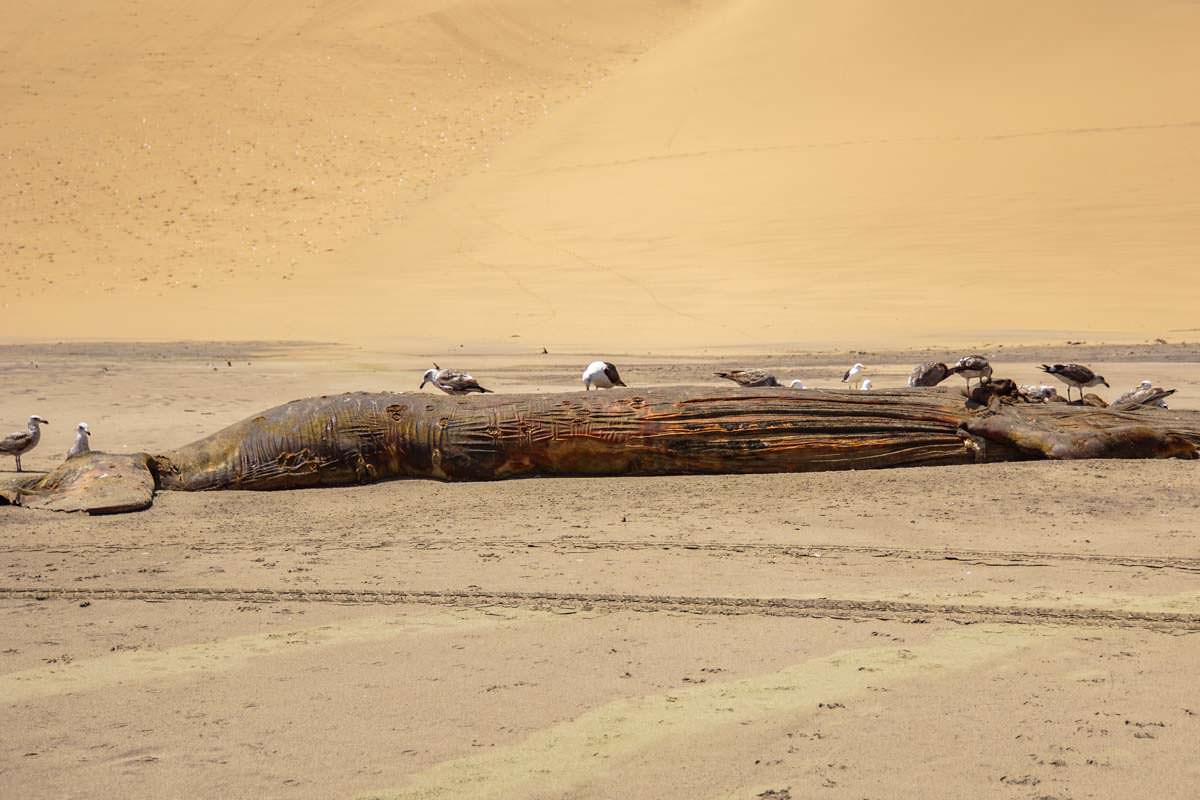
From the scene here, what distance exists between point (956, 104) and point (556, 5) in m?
19.2

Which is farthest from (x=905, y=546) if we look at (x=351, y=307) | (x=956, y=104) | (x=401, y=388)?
(x=956, y=104)

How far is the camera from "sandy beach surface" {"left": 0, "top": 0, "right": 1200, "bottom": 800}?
11.8 ft

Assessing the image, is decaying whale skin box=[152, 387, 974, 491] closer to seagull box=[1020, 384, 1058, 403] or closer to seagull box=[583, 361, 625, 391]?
seagull box=[1020, 384, 1058, 403]

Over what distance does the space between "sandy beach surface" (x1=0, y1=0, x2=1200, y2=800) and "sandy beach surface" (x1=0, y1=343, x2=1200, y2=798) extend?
A: 0.02 metres

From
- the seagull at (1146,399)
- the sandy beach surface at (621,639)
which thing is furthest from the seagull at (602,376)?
the seagull at (1146,399)

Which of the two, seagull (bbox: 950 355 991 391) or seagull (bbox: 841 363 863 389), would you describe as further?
seagull (bbox: 841 363 863 389)

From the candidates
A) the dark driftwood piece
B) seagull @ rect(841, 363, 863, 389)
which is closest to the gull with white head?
seagull @ rect(841, 363, 863, 389)

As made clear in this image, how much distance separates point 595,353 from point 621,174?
51.9 feet

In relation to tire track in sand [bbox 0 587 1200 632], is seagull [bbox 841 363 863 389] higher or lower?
higher

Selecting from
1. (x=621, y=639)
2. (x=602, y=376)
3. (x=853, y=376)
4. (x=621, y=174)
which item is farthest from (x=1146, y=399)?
(x=621, y=174)

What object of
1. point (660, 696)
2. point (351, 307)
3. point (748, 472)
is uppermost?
point (351, 307)

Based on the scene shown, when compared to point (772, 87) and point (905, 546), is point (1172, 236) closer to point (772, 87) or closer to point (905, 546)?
point (772, 87)

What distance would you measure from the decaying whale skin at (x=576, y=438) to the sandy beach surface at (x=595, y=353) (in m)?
0.18

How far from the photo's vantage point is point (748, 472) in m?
7.09
